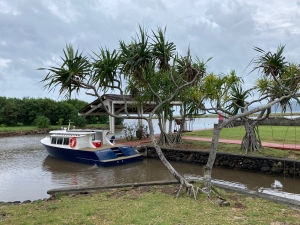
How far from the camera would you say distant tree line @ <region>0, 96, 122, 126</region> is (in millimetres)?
35125

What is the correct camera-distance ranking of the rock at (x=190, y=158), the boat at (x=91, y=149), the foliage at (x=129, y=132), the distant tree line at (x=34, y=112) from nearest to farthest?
the boat at (x=91, y=149)
the rock at (x=190, y=158)
the foliage at (x=129, y=132)
the distant tree line at (x=34, y=112)

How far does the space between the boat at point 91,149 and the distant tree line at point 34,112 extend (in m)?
19.7

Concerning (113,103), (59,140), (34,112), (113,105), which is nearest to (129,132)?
(113,105)

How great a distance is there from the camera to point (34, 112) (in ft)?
120

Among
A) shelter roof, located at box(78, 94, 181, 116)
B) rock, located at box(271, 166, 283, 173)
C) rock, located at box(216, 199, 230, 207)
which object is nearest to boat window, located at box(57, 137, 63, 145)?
shelter roof, located at box(78, 94, 181, 116)

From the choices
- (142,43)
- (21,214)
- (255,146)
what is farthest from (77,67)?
(255,146)

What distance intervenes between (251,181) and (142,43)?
624cm

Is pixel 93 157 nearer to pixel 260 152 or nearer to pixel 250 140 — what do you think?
pixel 250 140

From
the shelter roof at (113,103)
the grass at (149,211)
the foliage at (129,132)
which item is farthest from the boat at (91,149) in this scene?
the grass at (149,211)

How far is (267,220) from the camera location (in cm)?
462

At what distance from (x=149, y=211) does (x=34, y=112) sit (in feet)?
114

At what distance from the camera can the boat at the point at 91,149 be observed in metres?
12.6

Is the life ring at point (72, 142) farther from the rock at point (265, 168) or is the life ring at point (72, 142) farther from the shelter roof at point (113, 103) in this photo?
the rock at point (265, 168)

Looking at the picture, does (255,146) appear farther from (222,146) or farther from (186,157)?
(186,157)
